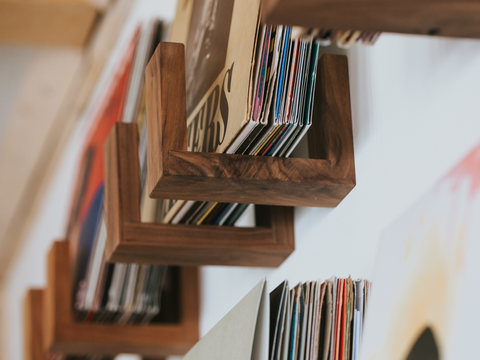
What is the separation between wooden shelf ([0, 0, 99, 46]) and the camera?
1664mm

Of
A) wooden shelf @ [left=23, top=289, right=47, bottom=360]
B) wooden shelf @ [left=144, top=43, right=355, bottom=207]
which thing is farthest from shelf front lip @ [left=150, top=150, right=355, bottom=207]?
wooden shelf @ [left=23, top=289, right=47, bottom=360]

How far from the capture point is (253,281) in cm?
97

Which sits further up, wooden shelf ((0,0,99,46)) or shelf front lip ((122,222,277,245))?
wooden shelf ((0,0,99,46))

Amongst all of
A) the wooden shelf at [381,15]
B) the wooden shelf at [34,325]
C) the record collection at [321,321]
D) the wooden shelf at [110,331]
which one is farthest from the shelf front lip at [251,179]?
the wooden shelf at [34,325]

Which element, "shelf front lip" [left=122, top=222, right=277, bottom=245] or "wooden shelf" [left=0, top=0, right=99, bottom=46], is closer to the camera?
"shelf front lip" [left=122, top=222, right=277, bottom=245]

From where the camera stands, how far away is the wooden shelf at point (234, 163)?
2.00 ft

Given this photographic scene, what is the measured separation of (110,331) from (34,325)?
12.4 inches

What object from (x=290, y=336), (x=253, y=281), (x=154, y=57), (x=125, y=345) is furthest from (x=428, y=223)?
(x=125, y=345)

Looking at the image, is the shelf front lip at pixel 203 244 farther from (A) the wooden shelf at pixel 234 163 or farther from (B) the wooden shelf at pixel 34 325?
(B) the wooden shelf at pixel 34 325

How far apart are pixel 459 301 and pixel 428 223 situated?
3.1 inches

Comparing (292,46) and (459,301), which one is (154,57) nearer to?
(292,46)

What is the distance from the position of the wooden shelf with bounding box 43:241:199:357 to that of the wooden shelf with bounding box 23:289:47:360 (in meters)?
0.16

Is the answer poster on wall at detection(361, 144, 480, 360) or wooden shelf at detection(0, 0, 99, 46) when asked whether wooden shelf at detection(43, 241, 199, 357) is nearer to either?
wooden shelf at detection(0, 0, 99, 46)

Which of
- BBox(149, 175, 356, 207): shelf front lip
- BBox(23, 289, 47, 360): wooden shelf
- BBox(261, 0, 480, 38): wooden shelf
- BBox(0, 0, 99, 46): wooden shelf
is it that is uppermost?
BBox(0, 0, 99, 46): wooden shelf
